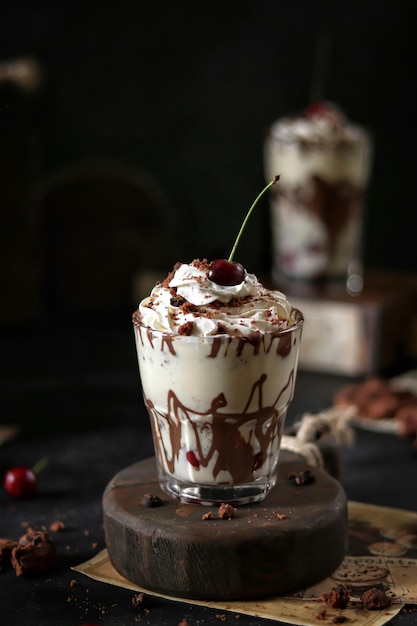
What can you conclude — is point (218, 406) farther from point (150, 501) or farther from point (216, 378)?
point (150, 501)

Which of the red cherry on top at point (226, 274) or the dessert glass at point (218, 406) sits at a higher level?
the red cherry on top at point (226, 274)

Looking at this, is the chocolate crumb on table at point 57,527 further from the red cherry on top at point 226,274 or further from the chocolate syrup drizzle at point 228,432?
the red cherry on top at point 226,274

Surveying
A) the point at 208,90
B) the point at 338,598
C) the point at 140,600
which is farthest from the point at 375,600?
the point at 208,90

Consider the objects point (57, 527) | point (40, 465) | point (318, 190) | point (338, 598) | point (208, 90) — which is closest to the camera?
point (338, 598)

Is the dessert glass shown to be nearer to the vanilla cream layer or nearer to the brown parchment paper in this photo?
the vanilla cream layer

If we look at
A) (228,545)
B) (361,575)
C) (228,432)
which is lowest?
(361,575)

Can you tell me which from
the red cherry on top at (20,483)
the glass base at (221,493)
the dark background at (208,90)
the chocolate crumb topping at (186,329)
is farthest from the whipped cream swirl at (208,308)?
the dark background at (208,90)

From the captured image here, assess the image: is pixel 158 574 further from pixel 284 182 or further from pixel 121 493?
pixel 284 182
